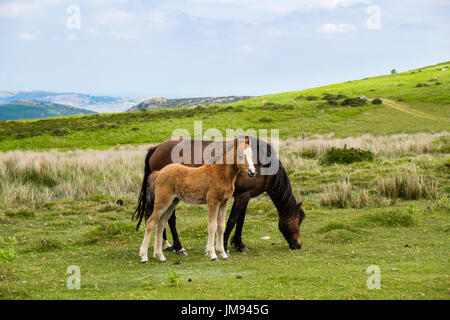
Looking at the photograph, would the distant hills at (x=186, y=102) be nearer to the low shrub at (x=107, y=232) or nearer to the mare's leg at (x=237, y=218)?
the low shrub at (x=107, y=232)

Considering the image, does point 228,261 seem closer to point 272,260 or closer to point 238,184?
point 272,260

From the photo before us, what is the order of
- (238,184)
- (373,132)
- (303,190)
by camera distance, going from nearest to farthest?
1. (238,184)
2. (303,190)
3. (373,132)

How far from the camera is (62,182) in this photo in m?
19.6

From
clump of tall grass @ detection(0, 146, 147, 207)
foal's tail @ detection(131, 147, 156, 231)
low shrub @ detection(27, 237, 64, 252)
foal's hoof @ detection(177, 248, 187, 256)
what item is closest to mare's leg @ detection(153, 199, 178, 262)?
foal's tail @ detection(131, 147, 156, 231)

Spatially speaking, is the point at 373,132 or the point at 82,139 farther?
the point at 82,139

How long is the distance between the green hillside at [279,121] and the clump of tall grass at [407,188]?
27.1 metres

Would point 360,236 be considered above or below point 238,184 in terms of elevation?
below

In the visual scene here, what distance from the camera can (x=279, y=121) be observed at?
178 ft

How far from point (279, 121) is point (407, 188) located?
39.0 metres

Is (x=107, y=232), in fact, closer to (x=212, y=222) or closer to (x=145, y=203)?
(x=145, y=203)

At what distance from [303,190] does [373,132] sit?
28470mm

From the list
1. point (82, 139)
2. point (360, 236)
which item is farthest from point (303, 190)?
point (82, 139)

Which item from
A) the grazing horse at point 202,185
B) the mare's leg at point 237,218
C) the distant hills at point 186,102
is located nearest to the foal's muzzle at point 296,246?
the mare's leg at point 237,218

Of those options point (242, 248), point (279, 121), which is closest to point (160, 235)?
point (242, 248)
